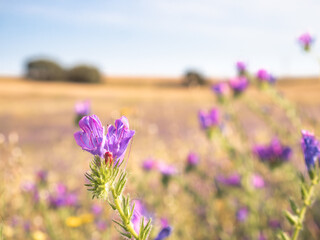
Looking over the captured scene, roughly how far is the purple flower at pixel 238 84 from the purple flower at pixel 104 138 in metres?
2.83

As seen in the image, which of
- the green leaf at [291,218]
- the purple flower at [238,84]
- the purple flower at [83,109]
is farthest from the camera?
the purple flower at [238,84]

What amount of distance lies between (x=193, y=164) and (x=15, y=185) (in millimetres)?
1653

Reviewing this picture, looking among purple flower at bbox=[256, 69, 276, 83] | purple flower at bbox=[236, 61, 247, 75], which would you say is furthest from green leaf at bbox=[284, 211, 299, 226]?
purple flower at bbox=[236, 61, 247, 75]

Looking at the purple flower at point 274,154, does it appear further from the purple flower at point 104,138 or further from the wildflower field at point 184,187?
the purple flower at point 104,138

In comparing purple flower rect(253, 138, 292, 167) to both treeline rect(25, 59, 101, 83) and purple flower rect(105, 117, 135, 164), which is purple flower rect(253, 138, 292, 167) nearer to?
purple flower rect(105, 117, 135, 164)

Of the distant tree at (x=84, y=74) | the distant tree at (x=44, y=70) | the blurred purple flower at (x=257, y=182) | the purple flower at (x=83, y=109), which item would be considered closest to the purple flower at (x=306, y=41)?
the blurred purple flower at (x=257, y=182)

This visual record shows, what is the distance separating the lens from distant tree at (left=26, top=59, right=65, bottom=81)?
1652 inches

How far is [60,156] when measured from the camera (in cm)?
700

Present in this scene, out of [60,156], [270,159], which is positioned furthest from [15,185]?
[60,156]

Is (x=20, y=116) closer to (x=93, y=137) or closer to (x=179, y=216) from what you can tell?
(x=179, y=216)

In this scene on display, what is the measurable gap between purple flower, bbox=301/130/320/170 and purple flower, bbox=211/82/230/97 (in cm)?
232

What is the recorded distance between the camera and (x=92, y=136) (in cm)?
102

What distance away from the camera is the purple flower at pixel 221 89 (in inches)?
142

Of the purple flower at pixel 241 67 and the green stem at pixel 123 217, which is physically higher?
the purple flower at pixel 241 67
